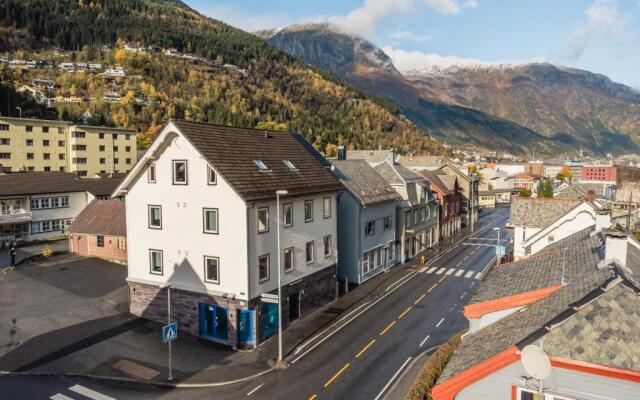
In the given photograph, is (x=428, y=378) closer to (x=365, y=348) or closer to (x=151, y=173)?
(x=365, y=348)

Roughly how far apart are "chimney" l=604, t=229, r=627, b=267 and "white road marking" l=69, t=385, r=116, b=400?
74.1 ft

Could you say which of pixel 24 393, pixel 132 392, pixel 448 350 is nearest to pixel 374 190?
pixel 448 350

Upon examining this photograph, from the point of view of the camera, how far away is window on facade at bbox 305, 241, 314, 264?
1329 inches

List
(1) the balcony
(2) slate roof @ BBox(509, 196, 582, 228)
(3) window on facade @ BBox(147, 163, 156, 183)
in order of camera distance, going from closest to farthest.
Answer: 1. (3) window on facade @ BBox(147, 163, 156, 183)
2. (2) slate roof @ BBox(509, 196, 582, 228)
3. (1) the balcony

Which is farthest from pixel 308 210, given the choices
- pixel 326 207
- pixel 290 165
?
pixel 290 165

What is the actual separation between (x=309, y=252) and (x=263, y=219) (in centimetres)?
642

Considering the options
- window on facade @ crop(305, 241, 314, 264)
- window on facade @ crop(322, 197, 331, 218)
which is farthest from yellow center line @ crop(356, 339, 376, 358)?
window on facade @ crop(322, 197, 331, 218)

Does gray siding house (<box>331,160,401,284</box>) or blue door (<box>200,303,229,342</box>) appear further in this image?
gray siding house (<box>331,160,401,284</box>)

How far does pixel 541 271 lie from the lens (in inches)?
706

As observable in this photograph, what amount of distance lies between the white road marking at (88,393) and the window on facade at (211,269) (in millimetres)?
9028

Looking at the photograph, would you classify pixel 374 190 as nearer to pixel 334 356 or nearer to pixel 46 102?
pixel 334 356

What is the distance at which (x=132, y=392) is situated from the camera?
73.2 ft

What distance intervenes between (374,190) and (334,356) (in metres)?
23.5

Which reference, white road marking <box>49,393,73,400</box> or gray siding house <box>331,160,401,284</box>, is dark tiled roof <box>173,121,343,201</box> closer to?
gray siding house <box>331,160,401,284</box>
